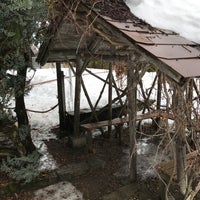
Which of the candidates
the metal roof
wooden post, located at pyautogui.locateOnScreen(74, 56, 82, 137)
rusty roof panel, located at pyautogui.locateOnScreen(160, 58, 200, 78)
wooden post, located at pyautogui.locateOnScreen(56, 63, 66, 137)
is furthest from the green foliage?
rusty roof panel, located at pyautogui.locateOnScreen(160, 58, 200, 78)

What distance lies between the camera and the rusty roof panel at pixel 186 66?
2987mm

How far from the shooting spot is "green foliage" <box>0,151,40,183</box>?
211 inches

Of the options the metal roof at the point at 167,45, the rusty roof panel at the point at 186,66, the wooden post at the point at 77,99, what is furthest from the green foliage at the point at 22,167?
the rusty roof panel at the point at 186,66

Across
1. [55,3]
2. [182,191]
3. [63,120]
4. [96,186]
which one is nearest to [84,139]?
[63,120]

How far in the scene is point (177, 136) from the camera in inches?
174

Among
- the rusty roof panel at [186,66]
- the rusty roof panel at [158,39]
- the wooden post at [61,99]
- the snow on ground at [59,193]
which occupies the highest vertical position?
the rusty roof panel at [158,39]

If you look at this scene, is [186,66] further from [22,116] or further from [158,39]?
[22,116]

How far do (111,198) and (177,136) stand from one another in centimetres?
157

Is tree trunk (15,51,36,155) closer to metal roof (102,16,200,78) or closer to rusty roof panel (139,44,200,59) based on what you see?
metal roof (102,16,200,78)

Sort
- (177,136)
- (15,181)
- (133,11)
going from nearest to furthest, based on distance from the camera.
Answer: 1. (133,11)
2. (177,136)
3. (15,181)

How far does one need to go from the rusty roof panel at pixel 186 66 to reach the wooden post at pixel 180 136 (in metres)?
0.57

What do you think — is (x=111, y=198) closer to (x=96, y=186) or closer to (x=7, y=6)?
(x=96, y=186)

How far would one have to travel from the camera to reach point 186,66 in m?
3.12

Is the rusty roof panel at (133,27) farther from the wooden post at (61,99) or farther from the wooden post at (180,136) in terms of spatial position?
the wooden post at (61,99)
